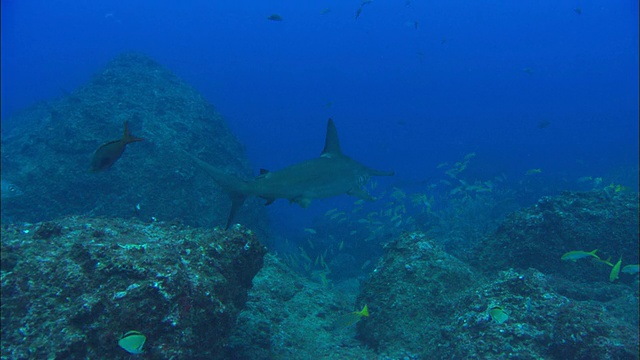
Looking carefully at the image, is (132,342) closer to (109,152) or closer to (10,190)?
(109,152)

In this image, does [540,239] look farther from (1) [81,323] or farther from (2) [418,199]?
(1) [81,323]

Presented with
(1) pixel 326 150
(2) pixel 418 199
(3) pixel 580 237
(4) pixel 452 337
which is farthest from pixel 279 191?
(2) pixel 418 199

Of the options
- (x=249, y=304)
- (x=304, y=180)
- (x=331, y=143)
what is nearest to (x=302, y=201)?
(x=304, y=180)

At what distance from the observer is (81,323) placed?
10.7 feet

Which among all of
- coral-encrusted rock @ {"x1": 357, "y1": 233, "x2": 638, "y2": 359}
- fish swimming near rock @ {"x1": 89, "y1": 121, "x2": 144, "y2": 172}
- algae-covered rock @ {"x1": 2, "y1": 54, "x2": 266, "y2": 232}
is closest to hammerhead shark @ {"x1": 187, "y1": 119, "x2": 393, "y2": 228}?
fish swimming near rock @ {"x1": 89, "y1": 121, "x2": 144, "y2": 172}

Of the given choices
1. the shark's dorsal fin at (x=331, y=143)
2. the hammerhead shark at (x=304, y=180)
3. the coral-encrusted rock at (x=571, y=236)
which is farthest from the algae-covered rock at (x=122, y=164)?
the coral-encrusted rock at (x=571, y=236)

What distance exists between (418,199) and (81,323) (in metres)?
13.2

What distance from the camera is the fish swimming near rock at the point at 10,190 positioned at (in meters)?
11.9

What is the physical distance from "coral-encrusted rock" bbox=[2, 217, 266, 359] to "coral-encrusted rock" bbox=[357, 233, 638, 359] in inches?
118

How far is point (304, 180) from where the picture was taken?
212 inches

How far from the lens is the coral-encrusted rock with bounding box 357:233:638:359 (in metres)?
4.22

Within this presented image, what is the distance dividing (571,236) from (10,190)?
56.8ft

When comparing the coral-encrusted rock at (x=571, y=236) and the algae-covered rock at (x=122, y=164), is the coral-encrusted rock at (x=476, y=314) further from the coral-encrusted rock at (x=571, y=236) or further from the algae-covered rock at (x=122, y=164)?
the algae-covered rock at (x=122, y=164)

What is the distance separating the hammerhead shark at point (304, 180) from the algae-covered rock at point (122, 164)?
6.48 m
